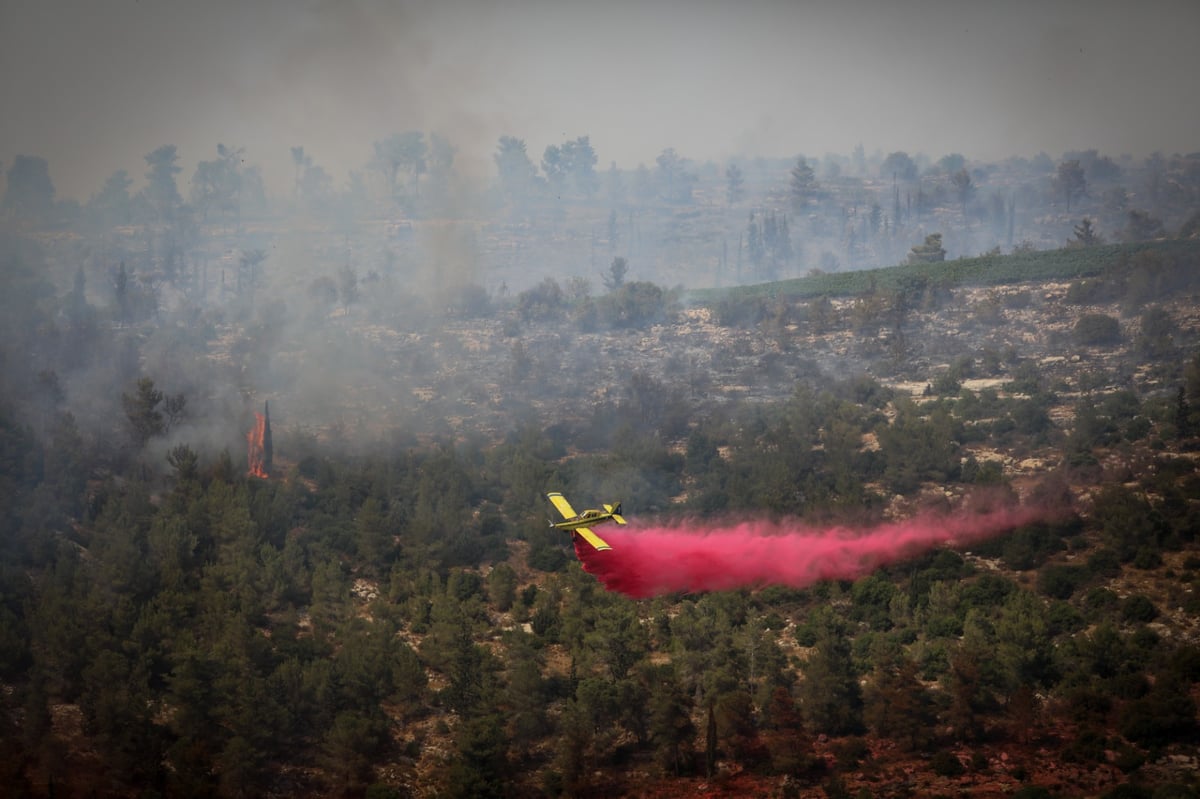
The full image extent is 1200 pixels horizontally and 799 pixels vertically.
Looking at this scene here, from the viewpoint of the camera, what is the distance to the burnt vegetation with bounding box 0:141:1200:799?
5988 centimetres

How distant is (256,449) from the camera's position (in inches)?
4048

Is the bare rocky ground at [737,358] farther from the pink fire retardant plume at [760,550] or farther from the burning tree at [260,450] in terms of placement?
the pink fire retardant plume at [760,550]

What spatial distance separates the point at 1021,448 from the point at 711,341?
54.6 m

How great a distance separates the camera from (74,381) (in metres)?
127

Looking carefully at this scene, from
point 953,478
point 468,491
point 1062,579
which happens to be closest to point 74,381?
point 468,491

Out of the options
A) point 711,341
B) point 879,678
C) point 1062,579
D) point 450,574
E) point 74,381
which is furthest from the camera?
point 711,341

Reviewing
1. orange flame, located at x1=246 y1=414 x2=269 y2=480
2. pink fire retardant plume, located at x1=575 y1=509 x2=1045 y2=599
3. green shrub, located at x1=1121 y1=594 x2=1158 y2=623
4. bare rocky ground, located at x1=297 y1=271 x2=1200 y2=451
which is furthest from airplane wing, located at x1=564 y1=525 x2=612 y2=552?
bare rocky ground, located at x1=297 y1=271 x2=1200 y2=451

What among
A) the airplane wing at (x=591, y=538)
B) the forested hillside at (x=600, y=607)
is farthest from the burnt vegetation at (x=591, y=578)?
the airplane wing at (x=591, y=538)

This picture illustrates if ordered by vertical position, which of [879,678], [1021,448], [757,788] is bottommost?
[757,788]

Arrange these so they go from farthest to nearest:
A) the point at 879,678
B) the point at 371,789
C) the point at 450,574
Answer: the point at 450,574 < the point at 879,678 < the point at 371,789

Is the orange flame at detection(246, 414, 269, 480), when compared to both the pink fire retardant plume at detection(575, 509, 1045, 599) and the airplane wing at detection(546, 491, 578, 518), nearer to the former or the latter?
the pink fire retardant plume at detection(575, 509, 1045, 599)

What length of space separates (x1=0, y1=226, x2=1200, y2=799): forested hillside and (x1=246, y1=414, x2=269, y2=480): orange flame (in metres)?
2.98

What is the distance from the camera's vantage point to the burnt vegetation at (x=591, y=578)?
5988cm

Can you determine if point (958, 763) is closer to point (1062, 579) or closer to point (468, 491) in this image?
point (1062, 579)
